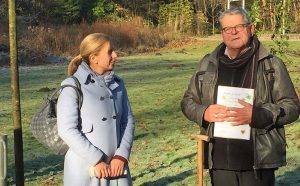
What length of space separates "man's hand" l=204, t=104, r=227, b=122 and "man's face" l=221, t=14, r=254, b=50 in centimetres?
33

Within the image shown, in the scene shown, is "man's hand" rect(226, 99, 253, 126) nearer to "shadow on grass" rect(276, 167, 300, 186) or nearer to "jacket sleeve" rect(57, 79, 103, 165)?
"jacket sleeve" rect(57, 79, 103, 165)

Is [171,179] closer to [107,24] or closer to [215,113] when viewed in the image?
[215,113]

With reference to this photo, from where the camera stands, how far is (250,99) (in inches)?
118

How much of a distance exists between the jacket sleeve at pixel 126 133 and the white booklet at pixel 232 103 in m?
0.51

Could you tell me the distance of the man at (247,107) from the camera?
2.98m

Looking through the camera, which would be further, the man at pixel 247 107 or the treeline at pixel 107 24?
the treeline at pixel 107 24

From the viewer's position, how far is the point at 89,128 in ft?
10.1

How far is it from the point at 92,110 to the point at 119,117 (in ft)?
0.68

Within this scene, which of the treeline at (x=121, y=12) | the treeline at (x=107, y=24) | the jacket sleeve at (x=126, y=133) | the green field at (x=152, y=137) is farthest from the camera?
the treeline at (x=121, y=12)

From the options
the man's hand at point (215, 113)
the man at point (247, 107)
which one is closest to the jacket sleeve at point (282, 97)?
the man at point (247, 107)

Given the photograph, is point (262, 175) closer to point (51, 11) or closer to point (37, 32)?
point (37, 32)

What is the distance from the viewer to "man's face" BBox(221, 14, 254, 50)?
9.90 ft

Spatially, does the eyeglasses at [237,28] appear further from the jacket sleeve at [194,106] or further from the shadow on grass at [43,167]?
the shadow on grass at [43,167]

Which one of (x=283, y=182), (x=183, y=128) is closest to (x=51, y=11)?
(x=183, y=128)
